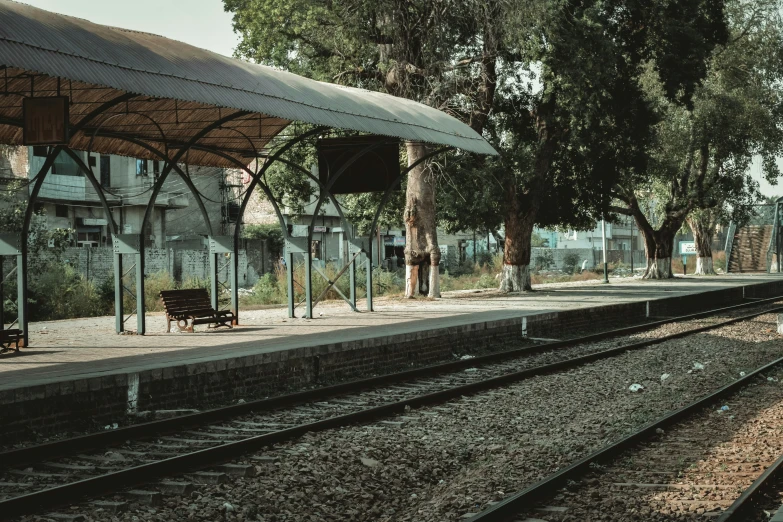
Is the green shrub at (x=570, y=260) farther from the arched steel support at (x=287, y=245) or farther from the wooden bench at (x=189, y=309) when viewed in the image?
the wooden bench at (x=189, y=309)

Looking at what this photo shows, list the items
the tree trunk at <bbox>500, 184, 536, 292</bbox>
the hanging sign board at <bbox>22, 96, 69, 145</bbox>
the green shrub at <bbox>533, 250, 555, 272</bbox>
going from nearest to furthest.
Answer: the hanging sign board at <bbox>22, 96, 69, 145</bbox> → the tree trunk at <bbox>500, 184, 536, 292</bbox> → the green shrub at <bbox>533, 250, 555, 272</bbox>

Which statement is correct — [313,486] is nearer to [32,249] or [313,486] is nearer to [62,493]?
[62,493]

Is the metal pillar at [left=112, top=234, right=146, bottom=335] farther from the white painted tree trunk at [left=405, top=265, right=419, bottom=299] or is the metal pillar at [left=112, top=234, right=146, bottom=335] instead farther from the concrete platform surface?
the white painted tree trunk at [left=405, top=265, right=419, bottom=299]

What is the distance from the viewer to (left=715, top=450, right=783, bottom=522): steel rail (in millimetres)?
6121

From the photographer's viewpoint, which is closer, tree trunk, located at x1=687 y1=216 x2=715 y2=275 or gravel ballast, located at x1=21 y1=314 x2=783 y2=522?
gravel ballast, located at x1=21 y1=314 x2=783 y2=522

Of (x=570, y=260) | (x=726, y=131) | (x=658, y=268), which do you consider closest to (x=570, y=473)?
(x=726, y=131)

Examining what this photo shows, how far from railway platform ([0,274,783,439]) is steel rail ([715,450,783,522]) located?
6470 mm

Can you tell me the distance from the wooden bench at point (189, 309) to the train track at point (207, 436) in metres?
4.93

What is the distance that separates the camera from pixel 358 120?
53.2 ft

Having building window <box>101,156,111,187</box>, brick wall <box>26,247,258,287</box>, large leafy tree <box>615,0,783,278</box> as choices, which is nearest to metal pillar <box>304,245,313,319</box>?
brick wall <box>26,247,258,287</box>

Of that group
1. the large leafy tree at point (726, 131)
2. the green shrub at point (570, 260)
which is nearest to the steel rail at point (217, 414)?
the large leafy tree at point (726, 131)

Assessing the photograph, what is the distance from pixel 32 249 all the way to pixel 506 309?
14461 mm

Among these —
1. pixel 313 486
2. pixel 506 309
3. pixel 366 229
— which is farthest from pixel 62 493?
pixel 366 229

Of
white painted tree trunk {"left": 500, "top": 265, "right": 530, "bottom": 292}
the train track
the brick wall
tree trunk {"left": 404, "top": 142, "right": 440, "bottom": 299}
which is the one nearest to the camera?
the train track
